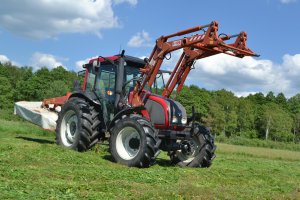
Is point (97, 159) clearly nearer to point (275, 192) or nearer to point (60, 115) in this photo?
point (60, 115)

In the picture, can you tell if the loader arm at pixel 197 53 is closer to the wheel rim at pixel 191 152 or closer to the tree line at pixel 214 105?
the wheel rim at pixel 191 152

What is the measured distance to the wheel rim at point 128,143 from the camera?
10.9 m

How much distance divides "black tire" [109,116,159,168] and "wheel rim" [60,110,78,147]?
2.53 m

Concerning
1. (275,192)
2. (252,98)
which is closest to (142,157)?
(275,192)

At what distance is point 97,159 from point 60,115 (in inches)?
134

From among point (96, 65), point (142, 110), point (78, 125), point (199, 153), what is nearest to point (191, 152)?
point (199, 153)

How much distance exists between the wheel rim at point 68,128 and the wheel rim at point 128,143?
8.67 ft

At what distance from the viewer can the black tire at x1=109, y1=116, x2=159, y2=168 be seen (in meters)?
10.2

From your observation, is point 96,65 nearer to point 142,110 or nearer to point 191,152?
point 142,110

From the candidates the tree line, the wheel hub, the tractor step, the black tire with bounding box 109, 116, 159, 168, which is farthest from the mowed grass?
the tree line

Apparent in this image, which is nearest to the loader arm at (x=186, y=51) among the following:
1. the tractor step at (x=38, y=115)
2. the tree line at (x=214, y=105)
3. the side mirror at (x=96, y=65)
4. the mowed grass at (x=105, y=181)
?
the side mirror at (x=96, y=65)

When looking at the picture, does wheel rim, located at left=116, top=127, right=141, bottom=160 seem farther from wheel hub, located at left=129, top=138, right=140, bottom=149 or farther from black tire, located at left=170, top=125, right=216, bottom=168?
black tire, located at left=170, top=125, right=216, bottom=168

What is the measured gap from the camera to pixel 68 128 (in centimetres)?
1347

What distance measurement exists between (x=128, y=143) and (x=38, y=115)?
662cm
